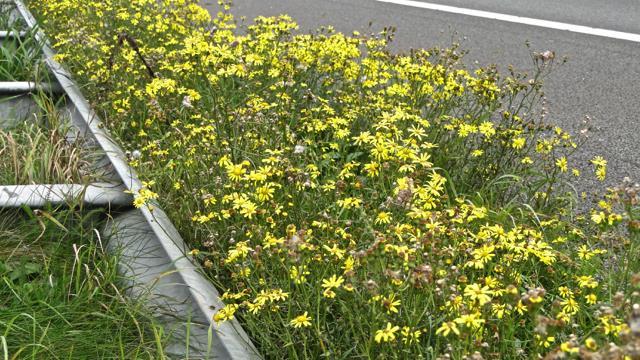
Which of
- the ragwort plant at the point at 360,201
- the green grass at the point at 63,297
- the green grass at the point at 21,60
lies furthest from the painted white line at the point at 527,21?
the green grass at the point at 63,297

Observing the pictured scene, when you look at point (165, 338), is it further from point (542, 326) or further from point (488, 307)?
point (542, 326)

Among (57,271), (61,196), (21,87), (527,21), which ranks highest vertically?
(527,21)

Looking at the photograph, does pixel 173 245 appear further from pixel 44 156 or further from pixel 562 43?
pixel 562 43

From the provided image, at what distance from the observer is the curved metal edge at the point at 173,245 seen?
9.55ft

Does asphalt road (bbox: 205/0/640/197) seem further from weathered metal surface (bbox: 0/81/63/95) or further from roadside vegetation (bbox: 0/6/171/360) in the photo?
weathered metal surface (bbox: 0/81/63/95)

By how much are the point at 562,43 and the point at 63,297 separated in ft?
18.5

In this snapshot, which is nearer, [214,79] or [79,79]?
[214,79]

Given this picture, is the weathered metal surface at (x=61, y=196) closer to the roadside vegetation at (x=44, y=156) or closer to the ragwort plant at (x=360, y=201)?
the roadside vegetation at (x=44, y=156)

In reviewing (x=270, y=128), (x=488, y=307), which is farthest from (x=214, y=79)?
(x=488, y=307)

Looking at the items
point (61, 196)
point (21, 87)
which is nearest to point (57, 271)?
point (61, 196)

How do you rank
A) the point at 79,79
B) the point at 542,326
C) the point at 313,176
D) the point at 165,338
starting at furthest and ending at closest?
1. the point at 79,79
2. the point at 313,176
3. the point at 165,338
4. the point at 542,326

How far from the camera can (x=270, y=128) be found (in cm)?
426

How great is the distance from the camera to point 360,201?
126 inches

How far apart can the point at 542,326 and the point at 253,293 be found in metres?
1.45
